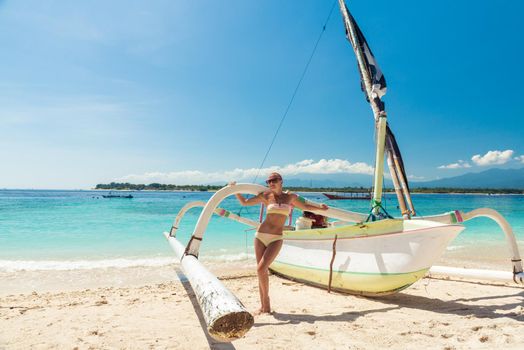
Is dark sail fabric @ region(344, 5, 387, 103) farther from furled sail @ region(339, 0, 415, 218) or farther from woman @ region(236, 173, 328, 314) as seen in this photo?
woman @ region(236, 173, 328, 314)

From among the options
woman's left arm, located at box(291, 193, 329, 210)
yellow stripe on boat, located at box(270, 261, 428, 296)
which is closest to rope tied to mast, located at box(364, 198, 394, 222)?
yellow stripe on boat, located at box(270, 261, 428, 296)

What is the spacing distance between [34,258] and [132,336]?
797cm

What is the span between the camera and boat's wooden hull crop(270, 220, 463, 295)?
3961 millimetres

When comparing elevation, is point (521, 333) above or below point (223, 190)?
below

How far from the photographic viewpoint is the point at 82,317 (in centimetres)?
411

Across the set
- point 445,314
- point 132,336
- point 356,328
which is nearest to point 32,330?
point 132,336

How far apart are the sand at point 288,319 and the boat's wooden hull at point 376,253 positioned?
308mm

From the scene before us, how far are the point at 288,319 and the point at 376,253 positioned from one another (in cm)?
146

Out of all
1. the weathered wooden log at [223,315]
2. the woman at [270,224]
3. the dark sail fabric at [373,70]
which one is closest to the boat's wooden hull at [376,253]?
the woman at [270,224]

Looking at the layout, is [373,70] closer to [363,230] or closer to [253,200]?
[363,230]

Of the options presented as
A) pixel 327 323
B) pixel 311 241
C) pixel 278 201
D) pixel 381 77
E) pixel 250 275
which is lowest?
pixel 250 275

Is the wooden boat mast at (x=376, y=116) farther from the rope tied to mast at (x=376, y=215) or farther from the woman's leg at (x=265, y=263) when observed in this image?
the woman's leg at (x=265, y=263)

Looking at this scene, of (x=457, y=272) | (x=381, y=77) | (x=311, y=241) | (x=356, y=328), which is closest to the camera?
(x=356, y=328)

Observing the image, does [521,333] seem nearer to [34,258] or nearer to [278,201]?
[278,201]
